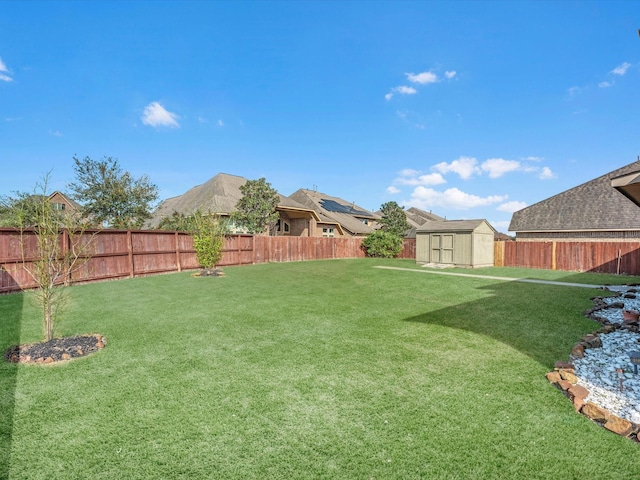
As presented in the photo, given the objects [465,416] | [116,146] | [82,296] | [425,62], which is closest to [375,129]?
[425,62]

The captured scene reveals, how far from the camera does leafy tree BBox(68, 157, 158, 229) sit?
1688cm

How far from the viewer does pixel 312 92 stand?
1686 centimetres

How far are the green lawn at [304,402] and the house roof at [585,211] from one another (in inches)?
803

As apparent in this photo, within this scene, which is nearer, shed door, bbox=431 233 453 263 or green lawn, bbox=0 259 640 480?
green lawn, bbox=0 259 640 480

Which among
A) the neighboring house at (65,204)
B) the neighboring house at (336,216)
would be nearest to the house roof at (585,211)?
the neighboring house at (336,216)

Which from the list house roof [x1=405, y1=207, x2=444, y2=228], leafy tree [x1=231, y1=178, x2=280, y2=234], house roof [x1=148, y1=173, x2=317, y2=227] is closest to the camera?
leafy tree [x1=231, y1=178, x2=280, y2=234]

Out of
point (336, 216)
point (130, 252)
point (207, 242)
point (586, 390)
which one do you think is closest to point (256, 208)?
point (207, 242)

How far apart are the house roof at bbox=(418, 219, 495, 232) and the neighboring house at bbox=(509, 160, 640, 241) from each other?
9.16 m

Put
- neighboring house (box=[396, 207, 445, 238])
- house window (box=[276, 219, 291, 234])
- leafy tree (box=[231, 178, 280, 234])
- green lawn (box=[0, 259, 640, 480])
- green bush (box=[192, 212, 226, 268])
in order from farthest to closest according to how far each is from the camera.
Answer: neighboring house (box=[396, 207, 445, 238]) → house window (box=[276, 219, 291, 234]) → leafy tree (box=[231, 178, 280, 234]) → green bush (box=[192, 212, 226, 268]) → green lawn (box=[0, 259, 640, 480])

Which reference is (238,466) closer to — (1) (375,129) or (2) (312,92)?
(2) (312,92)

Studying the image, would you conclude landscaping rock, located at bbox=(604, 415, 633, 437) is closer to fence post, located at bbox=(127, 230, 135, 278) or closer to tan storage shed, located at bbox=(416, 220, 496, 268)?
fence post, located at bbox=(127, 230, 135, 278)

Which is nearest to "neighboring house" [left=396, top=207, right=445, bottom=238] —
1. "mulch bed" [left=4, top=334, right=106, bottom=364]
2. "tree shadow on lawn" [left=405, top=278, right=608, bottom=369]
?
"tree shadow on lawn" [left=405, top=278, right=608, bottom=369]

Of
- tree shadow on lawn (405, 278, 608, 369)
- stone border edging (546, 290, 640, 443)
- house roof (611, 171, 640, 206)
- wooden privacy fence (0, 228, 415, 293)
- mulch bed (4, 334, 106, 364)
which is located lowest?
tree shadow on lawn (405, 278, 608, 369)

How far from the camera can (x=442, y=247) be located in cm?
1691
